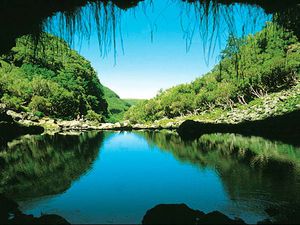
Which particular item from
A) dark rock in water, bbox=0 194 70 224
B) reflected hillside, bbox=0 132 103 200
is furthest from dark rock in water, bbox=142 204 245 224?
reflected hillside, bbox=0 132 103 200

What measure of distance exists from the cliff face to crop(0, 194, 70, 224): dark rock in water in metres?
3.16

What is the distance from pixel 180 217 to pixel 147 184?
24.7 ft

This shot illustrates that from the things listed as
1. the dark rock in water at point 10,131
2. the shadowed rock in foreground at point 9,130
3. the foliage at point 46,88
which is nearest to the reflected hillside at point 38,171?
the dark rock in water at point 10,131

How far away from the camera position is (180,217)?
573 centimetres

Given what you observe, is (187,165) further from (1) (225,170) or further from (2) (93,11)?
(2) (93,11)

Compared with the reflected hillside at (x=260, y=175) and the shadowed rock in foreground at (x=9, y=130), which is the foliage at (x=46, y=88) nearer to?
the shadowed rock in foreground at (x=9, y=130)

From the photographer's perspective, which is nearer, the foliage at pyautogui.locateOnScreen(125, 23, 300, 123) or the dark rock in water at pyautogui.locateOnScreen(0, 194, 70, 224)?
the dark rock in water at pyautogui.locateOnScreen(0, 194, 70, 224)

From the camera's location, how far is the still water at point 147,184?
8977 mm

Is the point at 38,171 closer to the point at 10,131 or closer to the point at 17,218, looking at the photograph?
the point at 17,218

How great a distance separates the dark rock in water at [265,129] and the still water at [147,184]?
12.1 m

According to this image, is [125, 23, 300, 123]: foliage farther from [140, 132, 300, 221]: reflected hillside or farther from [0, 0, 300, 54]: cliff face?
[0, 0, 300, 54]: cliff face

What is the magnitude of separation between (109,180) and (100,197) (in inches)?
128

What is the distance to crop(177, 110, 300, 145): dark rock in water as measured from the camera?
3272 cm

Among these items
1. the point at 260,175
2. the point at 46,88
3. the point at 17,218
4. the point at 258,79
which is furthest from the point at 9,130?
the point at 258,79
